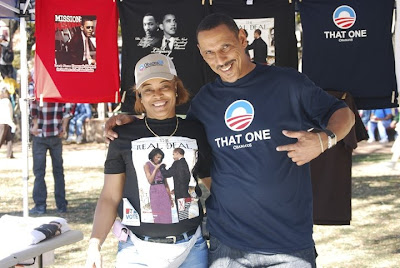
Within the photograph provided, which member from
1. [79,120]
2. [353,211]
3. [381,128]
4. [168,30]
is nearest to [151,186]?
[168,30]

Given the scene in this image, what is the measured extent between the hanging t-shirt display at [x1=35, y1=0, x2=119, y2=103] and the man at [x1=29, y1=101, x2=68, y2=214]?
9.00 ft

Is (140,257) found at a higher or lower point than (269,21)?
lower

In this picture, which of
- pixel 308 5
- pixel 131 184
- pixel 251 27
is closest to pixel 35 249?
pixel 131 184

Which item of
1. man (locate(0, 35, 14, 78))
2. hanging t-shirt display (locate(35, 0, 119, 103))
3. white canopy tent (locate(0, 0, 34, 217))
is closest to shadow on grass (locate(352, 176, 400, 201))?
hanging t-shirt display (locate(35, 0, 119, 103))

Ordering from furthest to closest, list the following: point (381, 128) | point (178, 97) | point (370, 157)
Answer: point (381, 128) → point (370, 157) → point (178, 97)

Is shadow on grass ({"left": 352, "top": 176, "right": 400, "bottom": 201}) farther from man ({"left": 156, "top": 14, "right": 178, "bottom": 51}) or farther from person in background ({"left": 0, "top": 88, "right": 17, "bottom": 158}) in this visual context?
person in background ({"left": 0, "top": 88, "right": 17, "bottom": 158})

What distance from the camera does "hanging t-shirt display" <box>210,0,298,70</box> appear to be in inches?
218

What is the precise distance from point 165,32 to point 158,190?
290 centimetres

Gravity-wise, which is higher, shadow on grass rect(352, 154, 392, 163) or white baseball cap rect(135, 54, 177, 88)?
white baseball cap rect(135, 54, 177, 88)

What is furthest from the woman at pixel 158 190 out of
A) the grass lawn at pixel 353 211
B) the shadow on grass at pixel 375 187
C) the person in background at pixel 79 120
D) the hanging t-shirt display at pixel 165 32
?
the person in background at pixel 79 120

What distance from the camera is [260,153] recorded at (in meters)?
2.83

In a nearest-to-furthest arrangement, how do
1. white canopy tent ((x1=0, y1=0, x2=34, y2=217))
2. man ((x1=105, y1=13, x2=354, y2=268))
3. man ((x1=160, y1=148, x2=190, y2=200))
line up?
1. man ((x1=105, y1=13, x2=354, y2=268))
2. man ((x1=160, y1=148, x2=190, y2=200))
3. white canopy tent ((x1=0, y1=0, x2=34, y2=217))

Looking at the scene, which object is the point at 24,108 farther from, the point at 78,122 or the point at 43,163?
the point at 78,122

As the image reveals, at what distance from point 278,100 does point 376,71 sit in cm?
296
